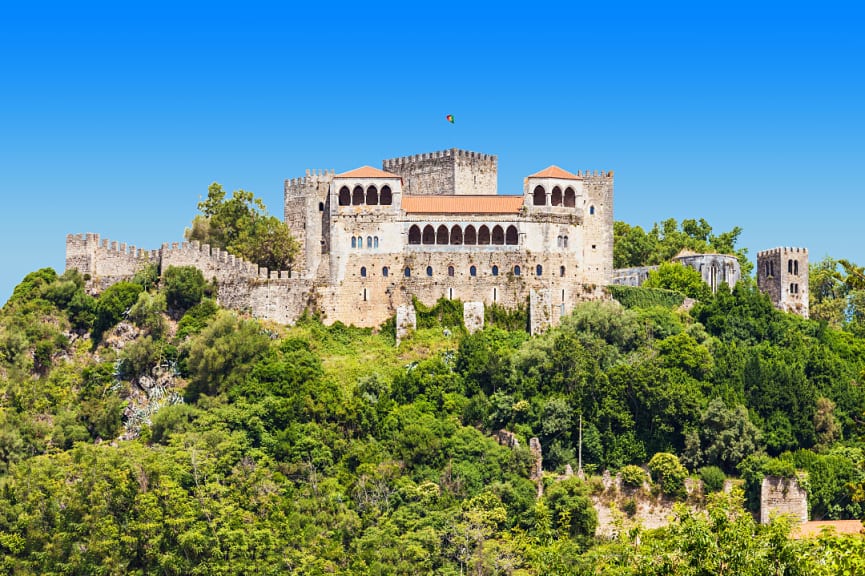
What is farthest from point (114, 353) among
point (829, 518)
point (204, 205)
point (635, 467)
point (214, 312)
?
point (829, 518)

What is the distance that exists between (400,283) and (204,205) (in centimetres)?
1411

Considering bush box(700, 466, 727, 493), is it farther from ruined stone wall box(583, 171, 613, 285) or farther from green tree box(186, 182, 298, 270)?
green tree box(186, 182, 298, 270)

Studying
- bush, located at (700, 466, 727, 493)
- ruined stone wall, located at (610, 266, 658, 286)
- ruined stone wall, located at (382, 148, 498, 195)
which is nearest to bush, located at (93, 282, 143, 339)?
ruined stone wall, located at (382, 148, 498, 195)

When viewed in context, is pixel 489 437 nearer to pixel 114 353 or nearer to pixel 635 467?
pixel 635 467

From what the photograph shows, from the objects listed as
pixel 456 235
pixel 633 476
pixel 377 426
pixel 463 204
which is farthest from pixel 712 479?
pixel 463 204

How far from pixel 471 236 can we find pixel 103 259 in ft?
62.5

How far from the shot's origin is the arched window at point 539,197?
71.6 metres

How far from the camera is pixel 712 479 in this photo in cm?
6159

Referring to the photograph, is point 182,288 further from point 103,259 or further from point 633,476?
point 633,476

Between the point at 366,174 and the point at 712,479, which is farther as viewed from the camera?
the point at 366,174

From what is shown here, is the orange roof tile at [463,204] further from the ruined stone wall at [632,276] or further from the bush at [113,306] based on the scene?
the bush at [113,306]

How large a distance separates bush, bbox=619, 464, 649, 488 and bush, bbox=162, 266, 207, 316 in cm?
2296

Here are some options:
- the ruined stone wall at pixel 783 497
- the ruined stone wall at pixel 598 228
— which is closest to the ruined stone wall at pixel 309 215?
the ruined stone wall at pixel 598 228

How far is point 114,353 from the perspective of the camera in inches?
2773
